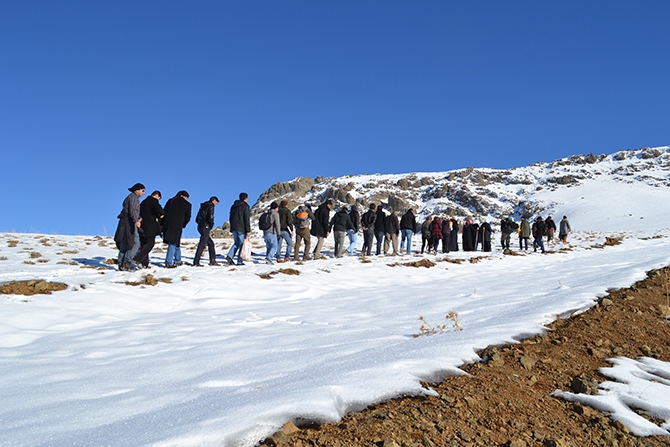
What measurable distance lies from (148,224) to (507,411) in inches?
356

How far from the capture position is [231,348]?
413 centimetres

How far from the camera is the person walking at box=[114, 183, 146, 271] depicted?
29.2 feet

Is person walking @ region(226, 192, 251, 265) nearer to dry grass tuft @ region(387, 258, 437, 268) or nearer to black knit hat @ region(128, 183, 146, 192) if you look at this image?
black knit hat @ region(128, 183, 146, 192)

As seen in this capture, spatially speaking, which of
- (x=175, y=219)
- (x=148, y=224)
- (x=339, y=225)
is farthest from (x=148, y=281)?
(x=339, y=225)

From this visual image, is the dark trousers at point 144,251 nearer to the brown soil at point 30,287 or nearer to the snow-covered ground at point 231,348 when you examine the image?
the snow-covered ground at point 231,348

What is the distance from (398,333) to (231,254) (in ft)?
29.5

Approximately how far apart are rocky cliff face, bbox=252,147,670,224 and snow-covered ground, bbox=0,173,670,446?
9280 centimetres

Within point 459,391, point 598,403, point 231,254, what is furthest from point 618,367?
point 231,254

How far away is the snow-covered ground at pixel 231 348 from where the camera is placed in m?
2.25

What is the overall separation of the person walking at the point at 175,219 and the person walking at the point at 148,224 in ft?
1.01

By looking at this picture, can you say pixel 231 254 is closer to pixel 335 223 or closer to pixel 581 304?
pixel 335 223

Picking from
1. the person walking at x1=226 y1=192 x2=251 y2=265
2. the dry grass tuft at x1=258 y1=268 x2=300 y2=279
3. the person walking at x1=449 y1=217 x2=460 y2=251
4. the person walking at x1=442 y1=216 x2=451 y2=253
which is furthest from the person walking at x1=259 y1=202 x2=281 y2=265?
the person walking at x1=449 y1=217 x2=460 y2=251

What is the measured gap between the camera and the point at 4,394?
288cm

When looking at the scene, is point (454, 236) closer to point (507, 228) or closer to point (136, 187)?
point (507, 228)
